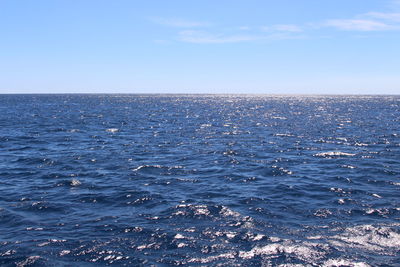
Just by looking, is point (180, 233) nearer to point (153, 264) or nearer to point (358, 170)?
point (153, 264)

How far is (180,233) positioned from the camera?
15844 millimetres

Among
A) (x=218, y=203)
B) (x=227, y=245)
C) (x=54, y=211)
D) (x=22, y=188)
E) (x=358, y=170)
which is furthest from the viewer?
(x=358, y=170)

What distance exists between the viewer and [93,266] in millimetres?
12852

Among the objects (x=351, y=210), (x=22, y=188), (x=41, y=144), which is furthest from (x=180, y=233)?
(x=41, y=144)

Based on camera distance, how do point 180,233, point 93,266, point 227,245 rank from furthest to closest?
point 180,233
point 227,245
point 93,266

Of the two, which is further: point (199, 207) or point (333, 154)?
point (333, 154)

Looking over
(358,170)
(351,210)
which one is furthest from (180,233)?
(358,170)

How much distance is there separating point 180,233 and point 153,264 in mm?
3064

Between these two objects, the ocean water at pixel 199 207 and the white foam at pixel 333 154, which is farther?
the white foam at pixel 333 154

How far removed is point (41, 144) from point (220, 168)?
25947mm

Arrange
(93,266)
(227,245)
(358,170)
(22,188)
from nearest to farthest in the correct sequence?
(93,266) → (227,245) → (22,188) → (358,170)

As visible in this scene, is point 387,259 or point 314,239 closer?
point 387,259

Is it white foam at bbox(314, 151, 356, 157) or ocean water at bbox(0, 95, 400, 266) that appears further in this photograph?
white foam at bbox(314, 151, 356, 157)

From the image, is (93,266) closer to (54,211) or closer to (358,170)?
(54,211)
